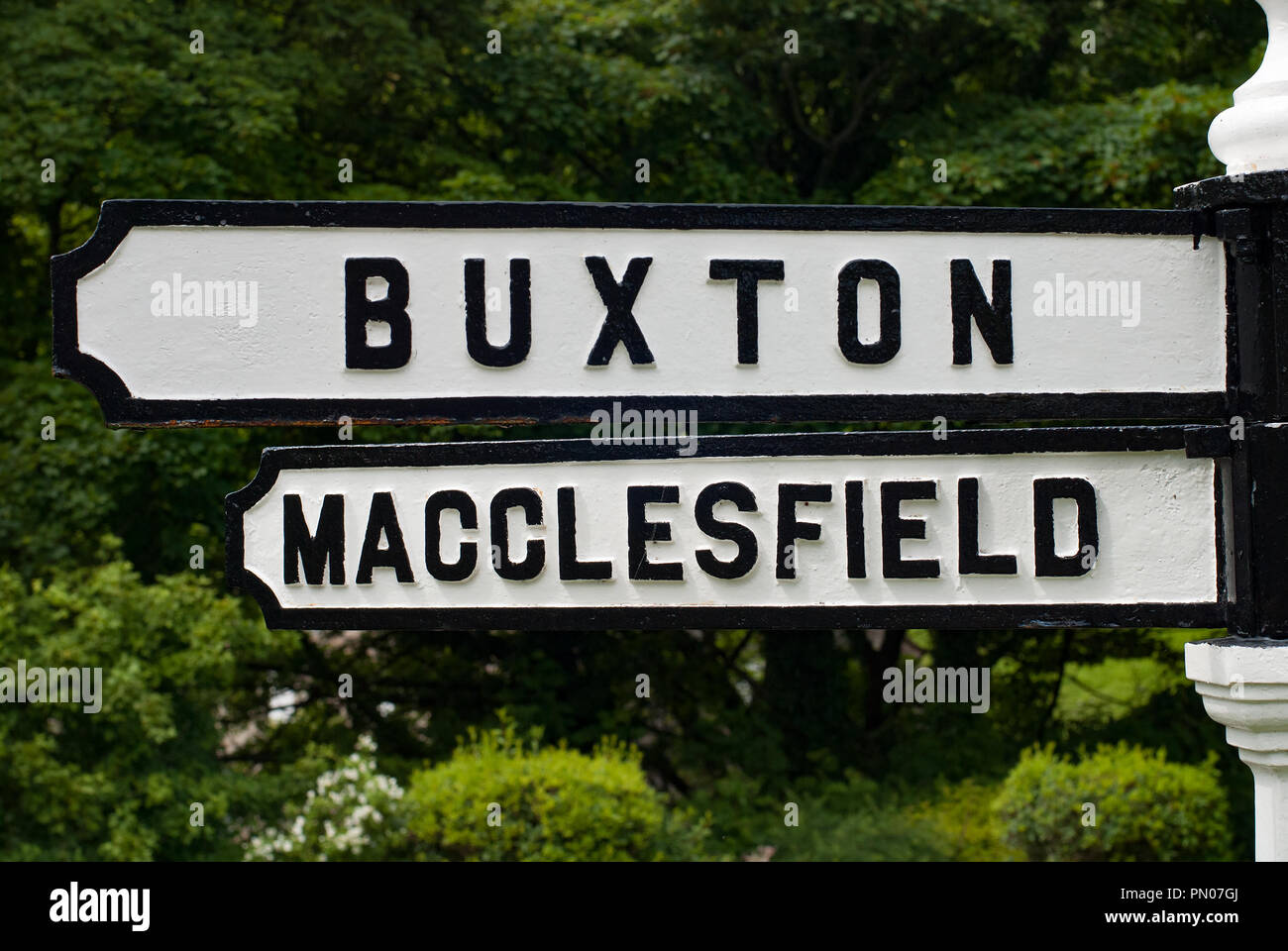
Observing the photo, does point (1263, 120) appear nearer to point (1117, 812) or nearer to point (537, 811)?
point (537, 811)

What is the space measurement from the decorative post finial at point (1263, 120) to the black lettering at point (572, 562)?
3.68 feet

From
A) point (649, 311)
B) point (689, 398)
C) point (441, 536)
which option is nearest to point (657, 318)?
point (649, 311)

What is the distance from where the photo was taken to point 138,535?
790 centimetres

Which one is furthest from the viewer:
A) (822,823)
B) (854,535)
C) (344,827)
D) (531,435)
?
(822,823)

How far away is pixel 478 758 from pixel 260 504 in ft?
18.2

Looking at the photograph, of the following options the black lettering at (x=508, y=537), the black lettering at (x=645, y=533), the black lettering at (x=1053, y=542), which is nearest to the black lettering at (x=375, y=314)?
the black lettering at (x=508, y=537)

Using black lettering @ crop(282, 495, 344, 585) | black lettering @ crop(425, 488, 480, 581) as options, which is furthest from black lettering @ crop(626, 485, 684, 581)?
black lettering @ crop(282, 495, 344, 585)

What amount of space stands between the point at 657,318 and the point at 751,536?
0.37m

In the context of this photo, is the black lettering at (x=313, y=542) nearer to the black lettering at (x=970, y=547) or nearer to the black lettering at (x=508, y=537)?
the black lettering at (x=508, y=537)

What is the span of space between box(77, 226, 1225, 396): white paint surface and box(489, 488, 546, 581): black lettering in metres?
0.16

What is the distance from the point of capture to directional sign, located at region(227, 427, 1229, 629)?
1.79 meters

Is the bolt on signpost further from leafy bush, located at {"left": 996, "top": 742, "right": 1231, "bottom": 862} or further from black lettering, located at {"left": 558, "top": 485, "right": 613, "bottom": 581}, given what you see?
leafy bush, located at {"left": 996, "top": 742, "right": 1231, "bottom": 862}

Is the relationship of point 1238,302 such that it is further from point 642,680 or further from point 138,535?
point 138,535

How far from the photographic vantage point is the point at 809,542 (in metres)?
1.80
